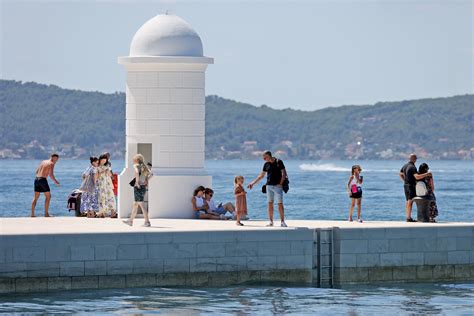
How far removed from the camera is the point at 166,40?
26391mm

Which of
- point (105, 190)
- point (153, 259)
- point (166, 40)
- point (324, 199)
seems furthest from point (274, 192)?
point (324, 199)

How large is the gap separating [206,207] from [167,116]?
1.97 meters

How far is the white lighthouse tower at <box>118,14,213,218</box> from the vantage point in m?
26.2

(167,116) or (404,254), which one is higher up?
(167,116)

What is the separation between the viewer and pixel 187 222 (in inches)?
974

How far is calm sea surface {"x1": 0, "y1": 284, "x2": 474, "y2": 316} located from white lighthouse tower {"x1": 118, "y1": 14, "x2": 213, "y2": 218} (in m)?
4.17

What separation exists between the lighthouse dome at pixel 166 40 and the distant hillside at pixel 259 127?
113 m

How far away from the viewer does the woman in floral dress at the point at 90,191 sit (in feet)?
89.1

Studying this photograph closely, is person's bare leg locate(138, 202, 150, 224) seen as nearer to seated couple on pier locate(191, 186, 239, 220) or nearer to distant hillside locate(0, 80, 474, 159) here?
seated couple on pier locate(191, 186, 239, 220)

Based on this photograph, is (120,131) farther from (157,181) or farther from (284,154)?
(157,181)

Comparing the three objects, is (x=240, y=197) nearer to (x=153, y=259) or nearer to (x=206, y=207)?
(x=206, y=207)

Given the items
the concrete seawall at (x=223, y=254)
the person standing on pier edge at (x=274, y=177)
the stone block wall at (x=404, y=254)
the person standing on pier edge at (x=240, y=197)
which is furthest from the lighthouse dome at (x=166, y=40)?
the stone block wall at (x=404, y=254)

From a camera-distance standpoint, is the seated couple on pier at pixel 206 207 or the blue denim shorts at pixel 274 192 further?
the seated couple on pier at pixel 206 207

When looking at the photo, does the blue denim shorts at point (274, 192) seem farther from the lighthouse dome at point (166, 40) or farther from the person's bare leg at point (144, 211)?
the lighthouse dome at point (166, 40)
